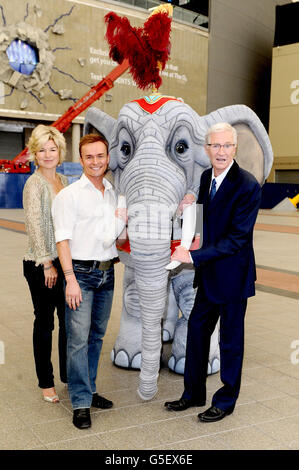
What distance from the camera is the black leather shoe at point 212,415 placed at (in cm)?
257

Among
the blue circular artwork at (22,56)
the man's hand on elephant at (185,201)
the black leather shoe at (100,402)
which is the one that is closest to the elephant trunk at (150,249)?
the man's hand on elephant at (185,201)

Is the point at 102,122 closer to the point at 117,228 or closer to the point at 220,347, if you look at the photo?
the point at 117,228

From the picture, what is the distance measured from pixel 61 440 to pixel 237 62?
1219 inches

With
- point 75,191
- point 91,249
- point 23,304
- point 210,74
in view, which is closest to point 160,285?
point 91,249

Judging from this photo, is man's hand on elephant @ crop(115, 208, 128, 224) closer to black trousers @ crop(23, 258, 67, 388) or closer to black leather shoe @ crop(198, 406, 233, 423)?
black trousers @ crop(23, 258, 67, 388)

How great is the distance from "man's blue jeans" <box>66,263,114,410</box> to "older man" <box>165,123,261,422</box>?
1.39 ft

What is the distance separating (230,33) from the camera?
2959 cm

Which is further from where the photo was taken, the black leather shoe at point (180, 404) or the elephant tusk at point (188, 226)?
the black leather shoe at point (180, 404)

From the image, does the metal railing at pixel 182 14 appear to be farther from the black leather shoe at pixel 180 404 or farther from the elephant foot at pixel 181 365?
the black leather shoe at pixel 180 404

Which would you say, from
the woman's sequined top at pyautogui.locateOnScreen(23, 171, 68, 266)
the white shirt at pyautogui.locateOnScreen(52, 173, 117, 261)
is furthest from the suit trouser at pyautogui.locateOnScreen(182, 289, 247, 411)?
the woman's sequined top at pyautogui.locateOnScreen(23, 171, 68, 266)

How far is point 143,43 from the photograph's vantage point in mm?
3047

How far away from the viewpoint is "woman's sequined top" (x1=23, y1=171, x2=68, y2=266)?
8.71 feet

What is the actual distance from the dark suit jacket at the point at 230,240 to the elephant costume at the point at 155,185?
0.75 feet

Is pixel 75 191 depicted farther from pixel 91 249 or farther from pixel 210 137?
pixel 210 137
